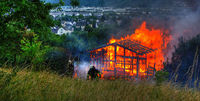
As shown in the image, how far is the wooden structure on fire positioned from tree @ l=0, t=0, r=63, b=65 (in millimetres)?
5887

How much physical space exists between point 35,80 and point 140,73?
12724 mm

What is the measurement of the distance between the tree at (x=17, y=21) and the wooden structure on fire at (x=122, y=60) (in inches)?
232

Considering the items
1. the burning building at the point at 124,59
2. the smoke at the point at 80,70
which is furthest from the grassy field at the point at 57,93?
the burning building at the point at 124,59

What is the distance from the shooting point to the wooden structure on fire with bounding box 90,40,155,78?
15719 millimetres

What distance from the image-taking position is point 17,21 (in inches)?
474

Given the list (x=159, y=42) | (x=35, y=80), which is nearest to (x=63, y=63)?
(x=35, y=80)

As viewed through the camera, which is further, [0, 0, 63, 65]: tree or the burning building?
the burning building

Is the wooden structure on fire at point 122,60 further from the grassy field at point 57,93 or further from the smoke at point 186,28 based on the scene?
the smoke at point 186,28

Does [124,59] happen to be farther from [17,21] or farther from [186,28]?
[186,28]

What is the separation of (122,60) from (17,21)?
919 cm

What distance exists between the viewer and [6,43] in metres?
11.8

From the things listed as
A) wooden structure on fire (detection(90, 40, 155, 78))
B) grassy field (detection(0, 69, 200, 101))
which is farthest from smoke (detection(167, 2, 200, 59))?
grassy field (detection(0, 69, 200, 101))

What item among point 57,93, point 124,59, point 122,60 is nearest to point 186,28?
point 122,60

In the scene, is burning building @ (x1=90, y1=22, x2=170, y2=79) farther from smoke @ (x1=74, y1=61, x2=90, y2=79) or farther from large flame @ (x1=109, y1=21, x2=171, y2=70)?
large flame @ (x1=109, y1=21, x2=171, y2=70)
